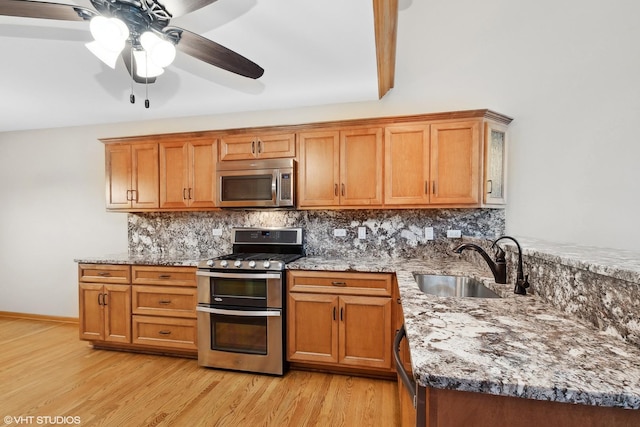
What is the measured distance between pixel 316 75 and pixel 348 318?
2077mm

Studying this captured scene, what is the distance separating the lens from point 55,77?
2584mm

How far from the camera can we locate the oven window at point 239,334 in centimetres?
252

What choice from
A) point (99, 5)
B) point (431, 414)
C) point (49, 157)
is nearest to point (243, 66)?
point (99, 5)

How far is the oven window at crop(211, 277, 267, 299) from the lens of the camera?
253 cm

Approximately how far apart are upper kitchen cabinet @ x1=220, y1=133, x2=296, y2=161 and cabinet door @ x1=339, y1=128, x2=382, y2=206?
52 centimetres

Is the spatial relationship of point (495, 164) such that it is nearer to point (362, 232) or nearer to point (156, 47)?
point (362, 232)

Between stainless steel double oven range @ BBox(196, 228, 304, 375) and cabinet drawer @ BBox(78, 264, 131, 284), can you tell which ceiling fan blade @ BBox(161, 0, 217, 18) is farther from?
cabinet drawer @ BBox(78, 264, 131, 284)

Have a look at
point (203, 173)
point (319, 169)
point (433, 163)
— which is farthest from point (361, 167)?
point (203, 173)

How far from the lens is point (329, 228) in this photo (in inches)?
121

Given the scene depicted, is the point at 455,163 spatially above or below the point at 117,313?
above

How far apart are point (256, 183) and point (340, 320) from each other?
1457 mm

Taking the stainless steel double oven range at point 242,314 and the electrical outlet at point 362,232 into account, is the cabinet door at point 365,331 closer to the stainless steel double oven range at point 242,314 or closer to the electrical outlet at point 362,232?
the stainless steel double oven range at point 242,314

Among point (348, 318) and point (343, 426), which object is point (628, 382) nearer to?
point (343, 426)

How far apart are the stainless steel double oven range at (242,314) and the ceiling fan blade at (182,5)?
5.86ft
